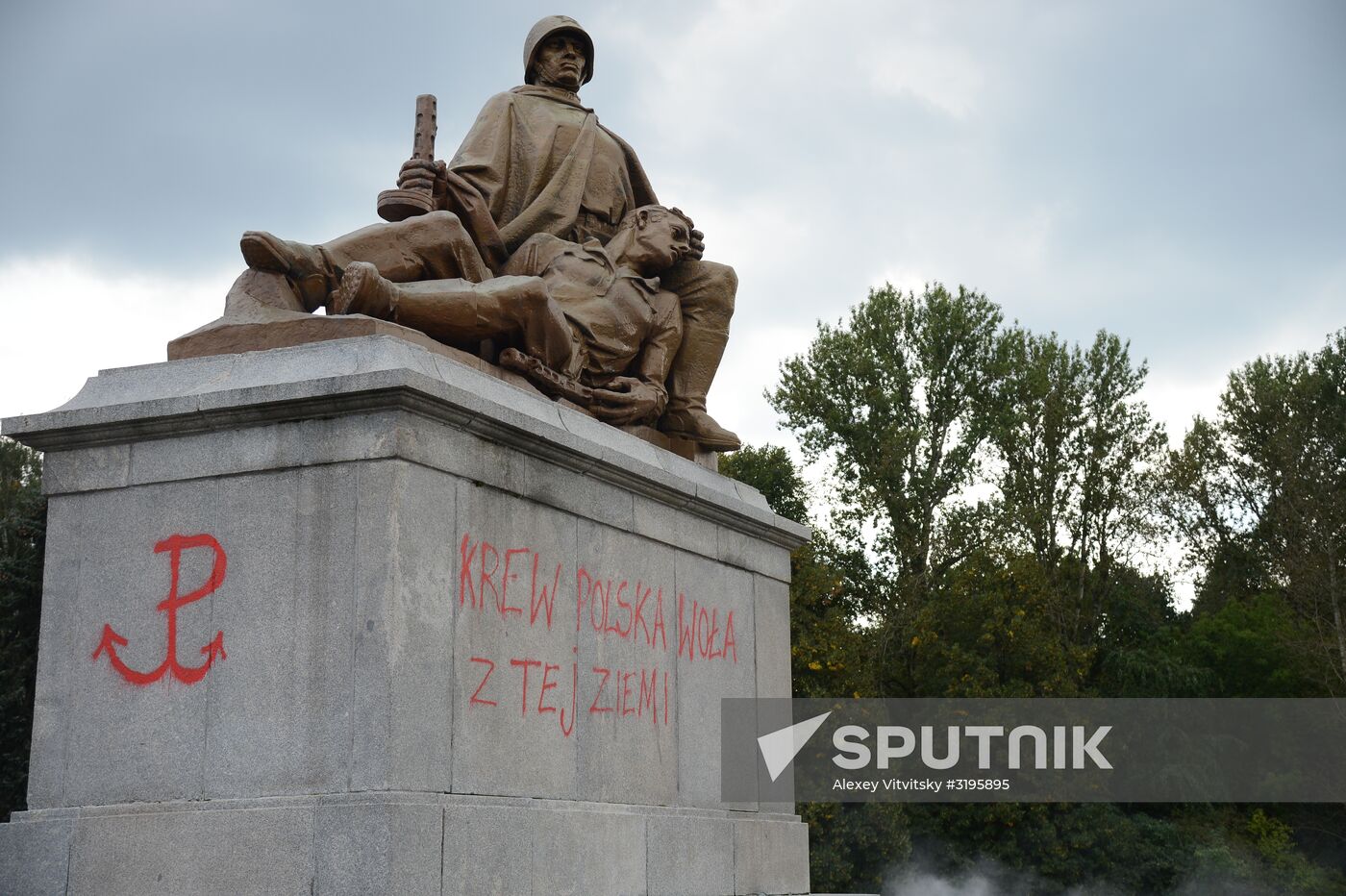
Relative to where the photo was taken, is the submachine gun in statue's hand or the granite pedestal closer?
the granite pedestal

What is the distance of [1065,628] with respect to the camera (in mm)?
36062

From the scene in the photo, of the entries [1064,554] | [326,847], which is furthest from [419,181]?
[1064,554]

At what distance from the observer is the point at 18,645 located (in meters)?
19.7

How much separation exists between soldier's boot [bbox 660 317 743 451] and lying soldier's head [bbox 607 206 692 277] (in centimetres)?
52

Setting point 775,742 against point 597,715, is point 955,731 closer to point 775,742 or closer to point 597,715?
point 775,742

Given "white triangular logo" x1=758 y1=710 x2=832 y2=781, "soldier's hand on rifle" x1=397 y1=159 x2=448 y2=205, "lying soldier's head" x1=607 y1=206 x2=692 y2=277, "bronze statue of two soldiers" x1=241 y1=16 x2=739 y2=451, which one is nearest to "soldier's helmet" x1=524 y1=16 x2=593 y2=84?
"bronze statue of two soldiers" x1=241 y1=16 x2=739 y2=451

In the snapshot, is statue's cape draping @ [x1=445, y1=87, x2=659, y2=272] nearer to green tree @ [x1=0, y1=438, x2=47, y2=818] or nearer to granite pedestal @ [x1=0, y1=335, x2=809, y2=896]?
granite pedestal @ [x1=0, y1=335, x2=809, y2=896]

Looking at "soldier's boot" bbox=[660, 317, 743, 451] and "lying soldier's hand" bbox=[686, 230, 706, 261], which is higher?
"lying soldier's hand" bbox=[686, 230, 706, 261]

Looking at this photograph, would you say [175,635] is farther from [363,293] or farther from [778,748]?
[778,748]

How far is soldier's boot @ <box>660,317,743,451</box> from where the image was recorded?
9312mm

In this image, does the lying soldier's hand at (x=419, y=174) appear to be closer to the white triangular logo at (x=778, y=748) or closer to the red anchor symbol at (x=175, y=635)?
the red anchor symbol at (x=175, y=635)

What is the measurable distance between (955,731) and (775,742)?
68.9ft

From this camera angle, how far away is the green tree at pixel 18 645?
747 inches

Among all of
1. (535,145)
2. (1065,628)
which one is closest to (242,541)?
(535,145)
